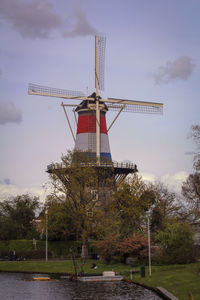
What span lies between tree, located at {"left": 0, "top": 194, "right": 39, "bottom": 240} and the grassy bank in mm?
18252

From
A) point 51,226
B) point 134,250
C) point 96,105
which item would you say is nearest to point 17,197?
point 51,226

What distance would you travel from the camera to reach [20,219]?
248 ft

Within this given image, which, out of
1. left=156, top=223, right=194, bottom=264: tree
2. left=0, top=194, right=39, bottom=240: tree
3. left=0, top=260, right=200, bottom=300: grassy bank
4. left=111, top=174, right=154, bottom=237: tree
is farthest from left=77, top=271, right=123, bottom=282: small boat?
left=0, top=194, right=39, bottom=240: tree

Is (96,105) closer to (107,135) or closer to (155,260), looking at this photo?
(107,135)

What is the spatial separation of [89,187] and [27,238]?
16594 mm

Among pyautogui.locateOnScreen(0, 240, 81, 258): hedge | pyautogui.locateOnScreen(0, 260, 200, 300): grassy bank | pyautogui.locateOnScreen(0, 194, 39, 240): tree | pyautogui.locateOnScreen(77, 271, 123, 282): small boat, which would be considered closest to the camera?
pyautogui.locateOnScreen(0, 260, 200, 300): grassy bank

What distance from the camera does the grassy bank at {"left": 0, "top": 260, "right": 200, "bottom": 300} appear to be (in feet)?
101

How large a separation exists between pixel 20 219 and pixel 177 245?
34918 millimetres

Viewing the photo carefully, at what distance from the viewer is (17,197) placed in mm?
76938

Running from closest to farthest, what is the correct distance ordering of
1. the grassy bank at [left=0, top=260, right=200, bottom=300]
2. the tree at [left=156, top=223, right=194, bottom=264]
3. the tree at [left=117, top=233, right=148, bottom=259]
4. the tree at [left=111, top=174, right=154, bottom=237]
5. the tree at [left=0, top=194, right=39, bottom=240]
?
the grassy bank at [left=0, top=260, right=200, bottom=300]
the tree at [left=156, top=223, right=194, bottom=264]
the tree at [left=117, top=233, right=148, bottom=259]
the tree at [left=111, top=174, right=154, bottom=237]
the tree at [left=0, top=194, right=39, bottom=240]

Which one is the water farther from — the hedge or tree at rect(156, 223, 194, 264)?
the hedge

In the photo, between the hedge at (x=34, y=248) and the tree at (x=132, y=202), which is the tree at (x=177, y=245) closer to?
the tree at (x=132, y=202)

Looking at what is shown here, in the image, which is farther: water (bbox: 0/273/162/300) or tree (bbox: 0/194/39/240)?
tree (bbox: 0/194/39/240)

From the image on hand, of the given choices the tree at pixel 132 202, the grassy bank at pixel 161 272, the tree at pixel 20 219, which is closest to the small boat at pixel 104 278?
the grassy bank at pixel 161 272
